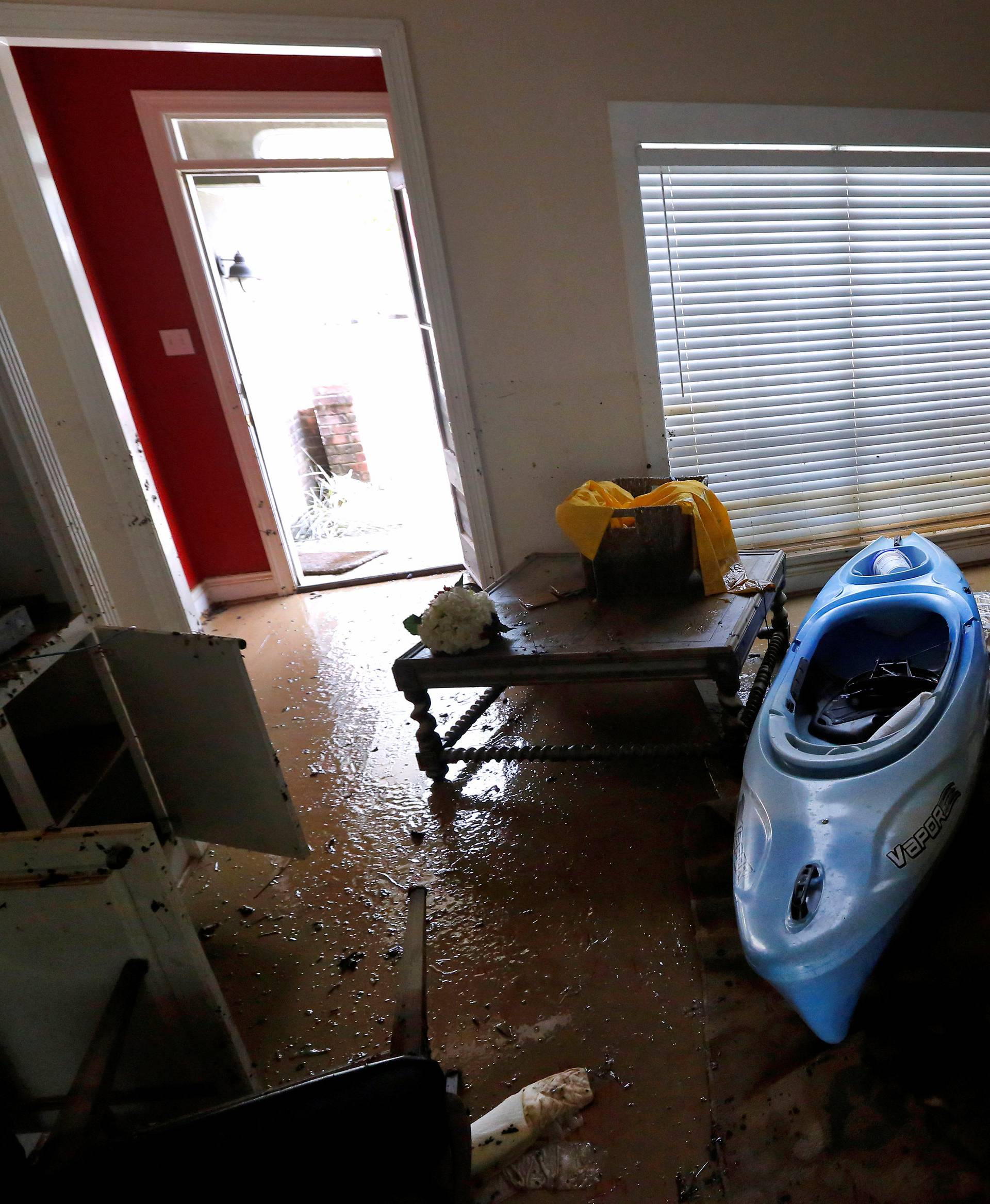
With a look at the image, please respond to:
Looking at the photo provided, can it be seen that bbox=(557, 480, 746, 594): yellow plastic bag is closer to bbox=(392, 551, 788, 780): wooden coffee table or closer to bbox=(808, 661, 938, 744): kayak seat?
bbox=(392, 551, 788, 780): wooden coffee table

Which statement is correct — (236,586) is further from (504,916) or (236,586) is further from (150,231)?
(504,916)

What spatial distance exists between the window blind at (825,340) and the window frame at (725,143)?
6 cm

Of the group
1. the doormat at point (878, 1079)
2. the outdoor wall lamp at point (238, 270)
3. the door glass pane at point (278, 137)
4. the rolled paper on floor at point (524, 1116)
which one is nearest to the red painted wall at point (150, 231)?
the door glass pane at point (278, 137)

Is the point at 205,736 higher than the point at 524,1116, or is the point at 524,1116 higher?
the point at 205,736

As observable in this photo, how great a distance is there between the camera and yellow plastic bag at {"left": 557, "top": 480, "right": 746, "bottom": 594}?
244 centimetres

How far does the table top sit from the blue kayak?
0.22 m

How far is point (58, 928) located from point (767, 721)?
5.09 feet

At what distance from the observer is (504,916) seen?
1.80 meters

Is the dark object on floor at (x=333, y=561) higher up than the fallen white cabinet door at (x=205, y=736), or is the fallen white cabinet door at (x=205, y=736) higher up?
the fallen white cabinet door at (x=205, y=736)

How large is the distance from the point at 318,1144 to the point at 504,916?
42.2 inches

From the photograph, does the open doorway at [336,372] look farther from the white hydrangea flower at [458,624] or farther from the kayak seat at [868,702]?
the kayak seat at [868,702]

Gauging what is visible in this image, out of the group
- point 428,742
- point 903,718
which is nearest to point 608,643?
point 428,742

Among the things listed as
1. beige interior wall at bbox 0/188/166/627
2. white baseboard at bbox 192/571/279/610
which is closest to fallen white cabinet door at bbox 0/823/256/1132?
beige interior wall at bbox 0/188/166/627

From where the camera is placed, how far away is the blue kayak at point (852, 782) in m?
1.26
